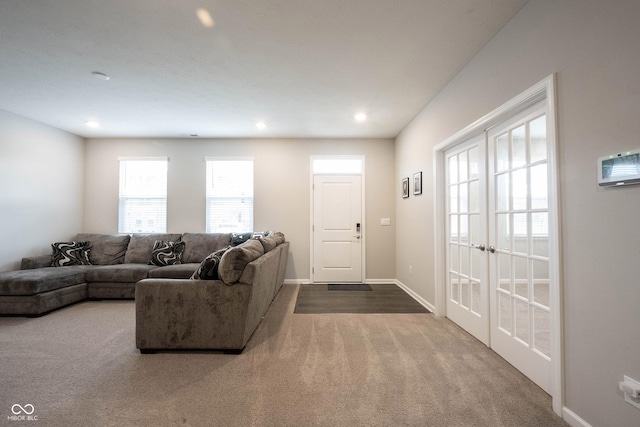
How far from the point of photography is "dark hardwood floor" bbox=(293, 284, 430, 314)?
352 centimetres

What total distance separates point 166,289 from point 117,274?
89.1 inches

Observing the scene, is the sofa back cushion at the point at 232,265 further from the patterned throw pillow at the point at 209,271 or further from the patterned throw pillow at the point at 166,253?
the patterned throw pillow at the point at 166,253

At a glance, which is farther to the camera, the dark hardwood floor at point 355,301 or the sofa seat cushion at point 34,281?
the dark hardwood floor at point 355,301

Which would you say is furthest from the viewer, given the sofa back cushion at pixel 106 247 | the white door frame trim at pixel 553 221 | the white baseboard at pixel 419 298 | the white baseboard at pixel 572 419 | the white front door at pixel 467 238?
the sofa back cushion at pixel 106 247

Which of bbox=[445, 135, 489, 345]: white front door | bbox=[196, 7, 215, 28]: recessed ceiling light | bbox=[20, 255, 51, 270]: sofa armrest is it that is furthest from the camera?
bbox=[20, 255, 51, 270]: sofa armrest

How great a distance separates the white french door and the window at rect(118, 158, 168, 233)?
16.0 feet

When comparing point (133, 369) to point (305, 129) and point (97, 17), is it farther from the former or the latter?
point (305, 129)

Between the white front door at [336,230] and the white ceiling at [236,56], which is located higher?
the white ceiling at [236,56]

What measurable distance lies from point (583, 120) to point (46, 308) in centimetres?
541

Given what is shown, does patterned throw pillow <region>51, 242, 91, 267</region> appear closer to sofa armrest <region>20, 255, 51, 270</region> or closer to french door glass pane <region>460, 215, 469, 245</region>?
sofa armrest <region>20, 255, 51, 270</region>

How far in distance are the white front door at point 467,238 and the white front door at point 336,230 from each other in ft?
6.66

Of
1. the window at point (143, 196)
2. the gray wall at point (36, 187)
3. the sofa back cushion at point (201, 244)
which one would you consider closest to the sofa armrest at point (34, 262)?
the gray wall at point (36, 187)

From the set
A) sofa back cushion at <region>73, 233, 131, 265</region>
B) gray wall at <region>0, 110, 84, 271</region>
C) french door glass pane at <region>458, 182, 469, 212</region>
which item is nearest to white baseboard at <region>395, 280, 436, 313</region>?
french door glass pane at <region>458, 182, 469, 212</region>

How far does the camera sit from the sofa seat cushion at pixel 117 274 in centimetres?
392
